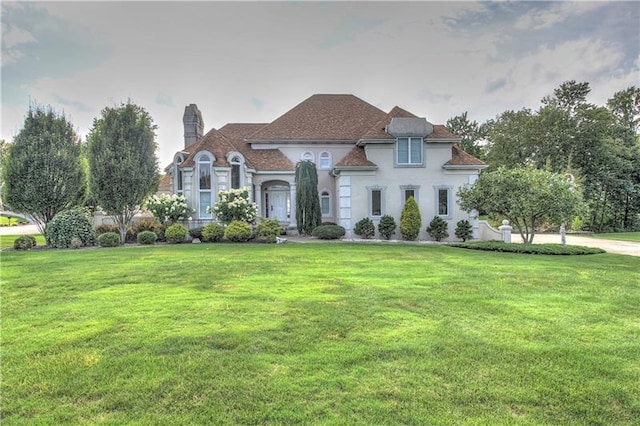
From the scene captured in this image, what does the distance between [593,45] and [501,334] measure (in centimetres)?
1839

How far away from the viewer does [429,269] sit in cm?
966

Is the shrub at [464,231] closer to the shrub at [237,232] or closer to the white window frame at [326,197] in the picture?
the white window frame at [326,197]

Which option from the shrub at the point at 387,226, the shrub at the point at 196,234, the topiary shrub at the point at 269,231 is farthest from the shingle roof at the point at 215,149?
the shrub at the point at 387,226

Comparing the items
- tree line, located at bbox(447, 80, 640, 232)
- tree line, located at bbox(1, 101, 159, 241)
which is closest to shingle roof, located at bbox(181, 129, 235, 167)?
tree line, located at bbox(1, 101, 159, 241)

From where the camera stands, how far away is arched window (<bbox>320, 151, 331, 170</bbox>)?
23.4 m

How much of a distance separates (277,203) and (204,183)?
522cm

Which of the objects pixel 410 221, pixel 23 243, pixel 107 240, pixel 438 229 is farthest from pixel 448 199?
pixel 23 243

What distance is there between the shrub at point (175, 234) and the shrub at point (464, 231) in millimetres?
14226

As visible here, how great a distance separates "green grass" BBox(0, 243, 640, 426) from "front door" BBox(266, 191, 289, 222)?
1530 centimetres

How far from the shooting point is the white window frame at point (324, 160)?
23.4 metres

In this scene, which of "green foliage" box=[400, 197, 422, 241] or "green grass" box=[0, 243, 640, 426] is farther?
"green foliage" box=[400, 197, 422, 241]

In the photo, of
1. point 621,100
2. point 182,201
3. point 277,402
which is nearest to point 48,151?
point 182,201

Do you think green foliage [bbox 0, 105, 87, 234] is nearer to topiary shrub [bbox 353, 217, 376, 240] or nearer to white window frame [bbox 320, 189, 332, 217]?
white window frame [bbox 320, 189, 332, 217]

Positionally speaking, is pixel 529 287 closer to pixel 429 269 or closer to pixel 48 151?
pixel 429 269
